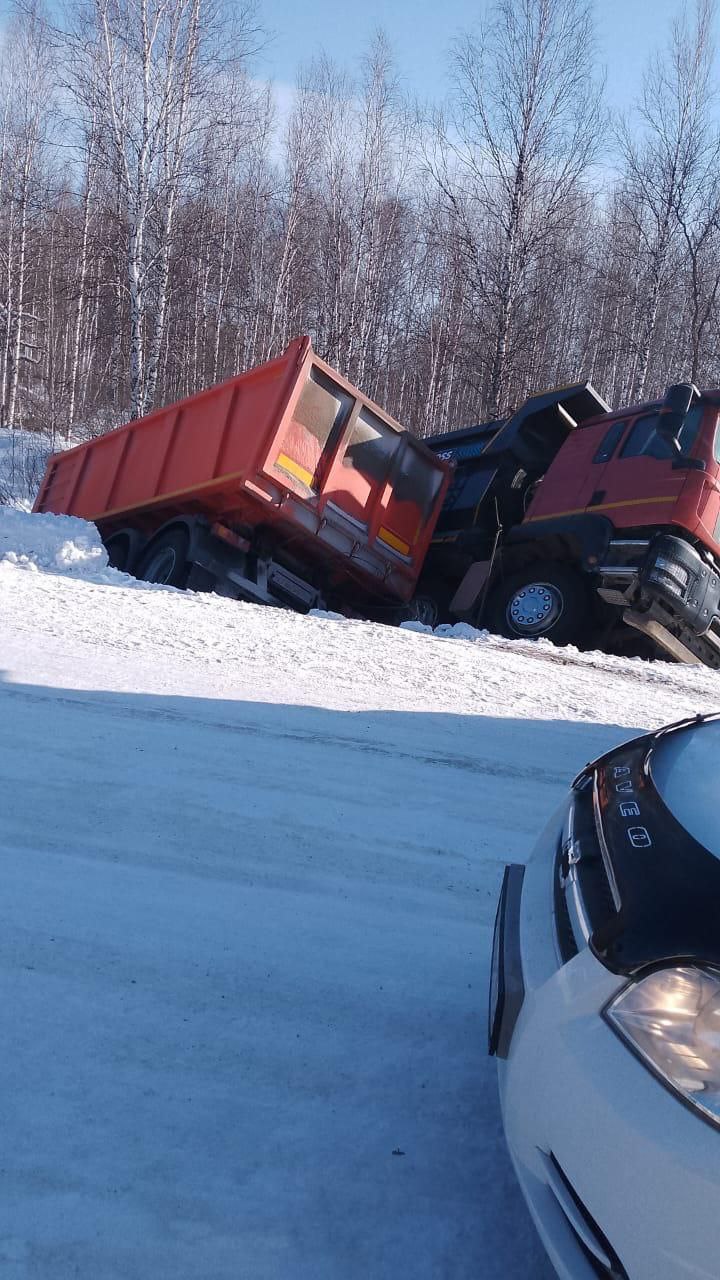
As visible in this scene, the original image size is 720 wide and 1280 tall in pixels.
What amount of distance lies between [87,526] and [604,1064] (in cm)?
822

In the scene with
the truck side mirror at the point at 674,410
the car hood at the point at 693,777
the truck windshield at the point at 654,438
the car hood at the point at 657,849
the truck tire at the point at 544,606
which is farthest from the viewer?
the truck tire at the point at 544,606

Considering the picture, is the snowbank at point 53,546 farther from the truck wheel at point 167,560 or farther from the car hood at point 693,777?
the car hood at point 693,777

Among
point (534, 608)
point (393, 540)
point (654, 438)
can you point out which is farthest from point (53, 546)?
point (654, 438)

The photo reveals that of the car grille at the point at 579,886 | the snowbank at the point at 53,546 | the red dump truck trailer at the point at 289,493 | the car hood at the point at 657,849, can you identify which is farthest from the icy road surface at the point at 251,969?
the red dump truck trailer at the point at 289,493

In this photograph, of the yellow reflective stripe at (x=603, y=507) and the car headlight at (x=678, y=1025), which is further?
the yellow reflective stripe at (x=603, y=507)

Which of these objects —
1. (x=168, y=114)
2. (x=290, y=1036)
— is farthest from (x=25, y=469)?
(x=290, y=1036)

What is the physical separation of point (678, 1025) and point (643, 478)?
7.07 metres

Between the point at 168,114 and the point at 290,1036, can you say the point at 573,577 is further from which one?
the point at 168,114

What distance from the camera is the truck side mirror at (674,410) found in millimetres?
6828

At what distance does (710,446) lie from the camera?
24.0 ft


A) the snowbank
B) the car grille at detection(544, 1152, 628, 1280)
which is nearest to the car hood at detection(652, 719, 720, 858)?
the car grille at detection(544, 1152, 628, 1280)

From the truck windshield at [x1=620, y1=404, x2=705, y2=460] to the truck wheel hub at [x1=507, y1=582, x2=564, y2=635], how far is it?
58.3 inches

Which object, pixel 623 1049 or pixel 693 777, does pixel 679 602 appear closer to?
pixel 693 777

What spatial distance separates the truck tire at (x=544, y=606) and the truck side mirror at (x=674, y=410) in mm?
1609
